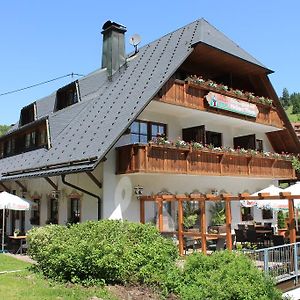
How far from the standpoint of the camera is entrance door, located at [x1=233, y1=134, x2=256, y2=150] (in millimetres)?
21000

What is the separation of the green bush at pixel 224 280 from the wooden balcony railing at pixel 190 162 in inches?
233

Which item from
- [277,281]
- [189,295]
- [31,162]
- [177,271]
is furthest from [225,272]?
[31,162]

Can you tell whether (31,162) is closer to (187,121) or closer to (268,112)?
(187,121)

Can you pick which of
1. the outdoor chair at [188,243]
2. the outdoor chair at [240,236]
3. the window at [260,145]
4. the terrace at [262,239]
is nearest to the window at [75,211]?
the terrace at [262,239]

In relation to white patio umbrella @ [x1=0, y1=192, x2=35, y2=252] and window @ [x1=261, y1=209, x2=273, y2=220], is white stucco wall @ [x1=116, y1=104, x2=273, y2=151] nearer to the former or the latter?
window @ [x1=261, y1=209, x2=273, y2=220]

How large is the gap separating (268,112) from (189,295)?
47.1ft

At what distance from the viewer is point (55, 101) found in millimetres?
23000

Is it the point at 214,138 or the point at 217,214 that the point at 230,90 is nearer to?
the point at 214,138

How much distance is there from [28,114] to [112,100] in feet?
31.6

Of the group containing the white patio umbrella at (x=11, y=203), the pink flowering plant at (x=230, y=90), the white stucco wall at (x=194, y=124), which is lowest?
the white patio umbrella at (x=11, y=203)

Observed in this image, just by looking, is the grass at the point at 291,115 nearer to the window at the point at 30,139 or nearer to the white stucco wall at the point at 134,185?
the white stucco wall at the point at 134,185

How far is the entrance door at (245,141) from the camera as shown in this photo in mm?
21000

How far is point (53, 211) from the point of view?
1795 cm

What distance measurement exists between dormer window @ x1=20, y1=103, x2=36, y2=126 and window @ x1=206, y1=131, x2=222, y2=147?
10480 millimetres
